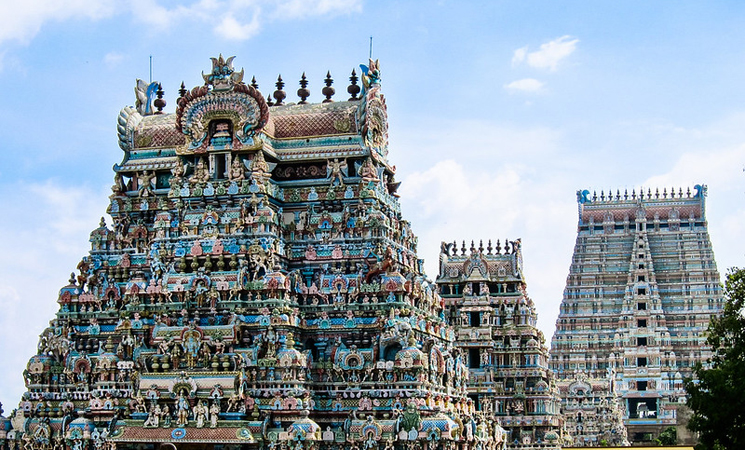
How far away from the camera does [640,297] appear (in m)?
115

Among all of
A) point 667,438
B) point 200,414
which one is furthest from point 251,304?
point 667,438

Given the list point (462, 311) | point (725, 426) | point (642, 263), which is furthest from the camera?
point (642, 263)

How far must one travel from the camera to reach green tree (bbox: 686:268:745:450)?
4328 cm

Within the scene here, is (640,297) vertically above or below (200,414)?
above

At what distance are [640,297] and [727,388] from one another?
238 ft

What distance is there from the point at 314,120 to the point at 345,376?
12.6m

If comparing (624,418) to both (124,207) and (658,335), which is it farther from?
(124,207)

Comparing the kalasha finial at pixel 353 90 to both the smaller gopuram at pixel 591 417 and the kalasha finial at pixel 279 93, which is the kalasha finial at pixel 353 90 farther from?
the smaller gopuram at pixel 591 417

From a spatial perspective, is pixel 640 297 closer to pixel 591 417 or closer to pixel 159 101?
pixel 591 417

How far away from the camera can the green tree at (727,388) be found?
142 feet

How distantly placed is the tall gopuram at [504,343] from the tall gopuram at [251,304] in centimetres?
1386

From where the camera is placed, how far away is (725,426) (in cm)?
4431

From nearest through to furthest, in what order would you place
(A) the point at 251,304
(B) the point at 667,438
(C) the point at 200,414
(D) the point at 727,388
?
(D) the point at 727,388 < (C) the point at 200,414 < (A) the point at 251,304 < (B) the point at 667,438

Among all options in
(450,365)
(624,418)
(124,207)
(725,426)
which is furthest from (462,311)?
(624,418)
